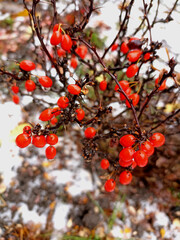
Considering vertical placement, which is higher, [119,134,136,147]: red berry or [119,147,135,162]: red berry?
[119,134,136,147]: red berry

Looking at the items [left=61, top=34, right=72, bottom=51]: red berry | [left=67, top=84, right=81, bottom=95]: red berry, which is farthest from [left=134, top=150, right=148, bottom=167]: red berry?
[left=61, top=34, right=72, bottom=51]: red berry

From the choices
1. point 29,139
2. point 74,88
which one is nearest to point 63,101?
point 74,88

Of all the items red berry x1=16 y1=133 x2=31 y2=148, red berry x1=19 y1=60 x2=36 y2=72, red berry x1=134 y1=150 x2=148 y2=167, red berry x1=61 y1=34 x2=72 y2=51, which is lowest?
red berry x1=134 y1=150 x2=148 y2=167

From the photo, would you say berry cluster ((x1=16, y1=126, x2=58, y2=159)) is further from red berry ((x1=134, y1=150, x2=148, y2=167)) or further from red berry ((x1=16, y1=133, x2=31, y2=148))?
red berry ((x1=134, y1=150, x2=148, y2=167))

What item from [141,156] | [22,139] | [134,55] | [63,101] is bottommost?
[141,156]

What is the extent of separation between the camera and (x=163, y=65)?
104 inches

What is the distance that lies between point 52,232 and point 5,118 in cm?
145

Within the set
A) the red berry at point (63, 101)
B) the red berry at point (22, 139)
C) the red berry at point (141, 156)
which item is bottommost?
the red berry at point (141, 156)

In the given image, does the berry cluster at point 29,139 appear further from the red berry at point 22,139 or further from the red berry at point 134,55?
the red berry at point 134,55

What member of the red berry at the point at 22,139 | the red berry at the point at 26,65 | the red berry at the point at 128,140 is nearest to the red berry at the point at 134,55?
the red berry at the point at 128,140

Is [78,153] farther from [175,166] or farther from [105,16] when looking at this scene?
[105,16]

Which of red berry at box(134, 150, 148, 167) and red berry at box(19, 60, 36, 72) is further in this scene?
red berry at box(19, 60, 36, 72)

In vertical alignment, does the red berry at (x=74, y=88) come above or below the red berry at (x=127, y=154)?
above

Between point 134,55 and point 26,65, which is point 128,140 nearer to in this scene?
point 134,55
